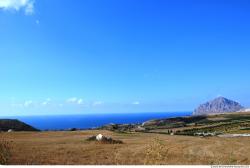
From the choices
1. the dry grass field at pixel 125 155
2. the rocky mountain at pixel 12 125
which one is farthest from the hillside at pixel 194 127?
the dry grass field at pixel 125 155

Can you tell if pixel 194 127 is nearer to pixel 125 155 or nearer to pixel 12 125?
pixel 12 125

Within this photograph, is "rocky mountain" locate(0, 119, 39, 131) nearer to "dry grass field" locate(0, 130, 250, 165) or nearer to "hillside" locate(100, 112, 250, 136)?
"hillside" locate(100, 112, 250, 136)

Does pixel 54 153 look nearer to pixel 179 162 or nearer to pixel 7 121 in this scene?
pixel 179 162

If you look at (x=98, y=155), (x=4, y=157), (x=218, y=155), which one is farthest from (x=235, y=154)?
(x=4, y=157)

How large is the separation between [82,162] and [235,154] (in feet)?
40.4

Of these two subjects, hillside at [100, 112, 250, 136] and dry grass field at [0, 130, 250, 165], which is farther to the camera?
hillside at [100, 112, 250, 136]

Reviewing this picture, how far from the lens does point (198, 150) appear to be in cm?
3241

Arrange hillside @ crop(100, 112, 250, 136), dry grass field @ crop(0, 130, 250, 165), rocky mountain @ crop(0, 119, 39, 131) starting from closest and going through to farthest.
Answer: dry grass field @ crop(0, 130, 250, 165) → rocky mountain @ crop(0, 119, 39, 131) → hillside @ crop(100, 112, 250, 136)

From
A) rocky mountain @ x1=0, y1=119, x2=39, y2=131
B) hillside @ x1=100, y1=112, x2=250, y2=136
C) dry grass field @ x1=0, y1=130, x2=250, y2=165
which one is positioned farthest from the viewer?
hillside @ x1=100, y1=112, x2=250, y2=136

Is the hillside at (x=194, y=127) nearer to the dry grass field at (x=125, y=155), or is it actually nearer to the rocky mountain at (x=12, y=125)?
the rocky mountain at (x=12, y=125)

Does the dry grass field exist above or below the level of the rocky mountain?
below

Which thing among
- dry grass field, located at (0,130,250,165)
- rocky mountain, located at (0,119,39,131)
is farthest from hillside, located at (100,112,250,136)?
dry grass field, located at (0,130,250,165)

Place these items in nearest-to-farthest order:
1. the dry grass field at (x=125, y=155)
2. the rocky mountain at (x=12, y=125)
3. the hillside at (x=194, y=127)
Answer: the dry grass field at (x=125, y=155) < the rocky mountain at (x=12, y=125) < the hillside at (x=194, y=127)

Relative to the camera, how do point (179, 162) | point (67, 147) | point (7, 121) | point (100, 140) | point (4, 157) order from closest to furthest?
point (4, 157) < point (179, 162) < point (67, 147) < point (100, 140) < point (7, 121)
